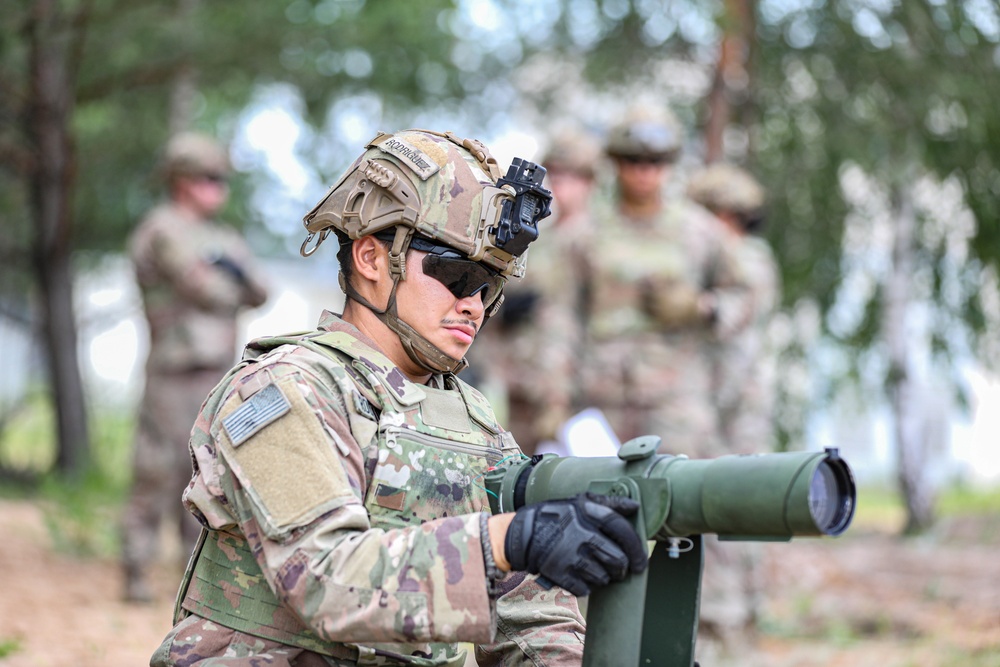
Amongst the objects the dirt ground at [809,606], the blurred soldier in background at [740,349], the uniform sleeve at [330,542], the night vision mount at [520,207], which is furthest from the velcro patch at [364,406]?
the blurred soldier in background at [740,349]

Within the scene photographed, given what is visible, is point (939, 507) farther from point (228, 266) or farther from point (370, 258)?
point (370, 258)

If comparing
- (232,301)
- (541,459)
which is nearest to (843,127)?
(232,301)

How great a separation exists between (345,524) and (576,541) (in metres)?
0.45

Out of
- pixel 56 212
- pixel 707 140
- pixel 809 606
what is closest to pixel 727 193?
pixel 707 140

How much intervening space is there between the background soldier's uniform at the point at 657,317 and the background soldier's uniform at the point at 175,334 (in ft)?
6.86

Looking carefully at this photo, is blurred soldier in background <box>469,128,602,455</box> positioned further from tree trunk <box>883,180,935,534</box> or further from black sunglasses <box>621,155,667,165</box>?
tree trunk <box>883,180,935,534</box>

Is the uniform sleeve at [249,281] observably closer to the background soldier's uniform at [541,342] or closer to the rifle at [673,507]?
the background soldier's uniform at [541,342]

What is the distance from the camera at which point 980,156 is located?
26.7 ft

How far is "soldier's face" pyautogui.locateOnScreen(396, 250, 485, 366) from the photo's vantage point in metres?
2.84

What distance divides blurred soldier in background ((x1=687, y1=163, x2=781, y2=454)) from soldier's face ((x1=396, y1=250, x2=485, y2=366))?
4.58 meters

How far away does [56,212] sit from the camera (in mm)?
9500

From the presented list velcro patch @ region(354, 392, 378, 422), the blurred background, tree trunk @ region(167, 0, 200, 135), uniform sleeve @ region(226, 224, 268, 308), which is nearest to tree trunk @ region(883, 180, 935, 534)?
the blurred background

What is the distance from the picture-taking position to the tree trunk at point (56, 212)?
28.5ft

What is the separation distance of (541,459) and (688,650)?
19.4 inches
